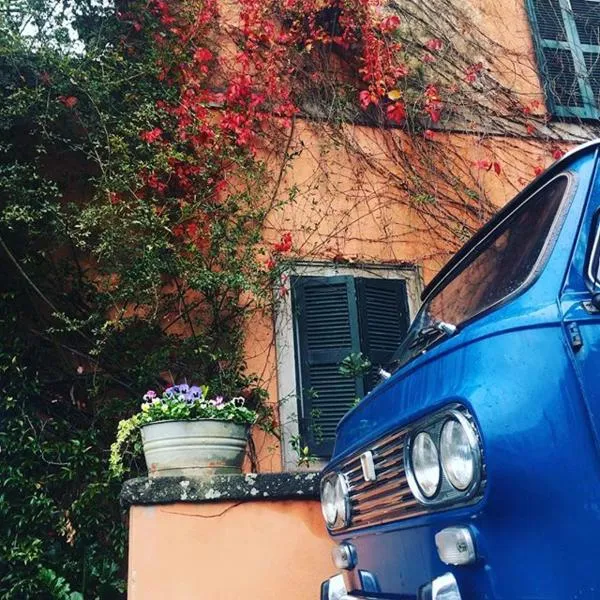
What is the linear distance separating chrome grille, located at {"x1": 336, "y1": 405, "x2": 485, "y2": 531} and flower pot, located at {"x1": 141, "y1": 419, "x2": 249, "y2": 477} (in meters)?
1.06

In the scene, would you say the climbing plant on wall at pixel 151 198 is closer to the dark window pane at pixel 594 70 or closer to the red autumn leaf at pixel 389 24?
the red autumn leaf at pixel 389 24

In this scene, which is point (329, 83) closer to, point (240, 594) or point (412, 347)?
point (412, 347)

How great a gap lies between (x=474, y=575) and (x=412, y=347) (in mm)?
1149

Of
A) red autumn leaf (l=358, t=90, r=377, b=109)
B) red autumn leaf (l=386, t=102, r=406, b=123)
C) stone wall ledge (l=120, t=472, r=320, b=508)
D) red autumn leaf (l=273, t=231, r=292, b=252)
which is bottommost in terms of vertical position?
stone wall ledge (l=120, t=472, r=320, b=508)

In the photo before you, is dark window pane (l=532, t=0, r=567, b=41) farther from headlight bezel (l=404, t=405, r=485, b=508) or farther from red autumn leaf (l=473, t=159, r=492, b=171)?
headlight bezel (l=404, t=405, r=485, b=508)

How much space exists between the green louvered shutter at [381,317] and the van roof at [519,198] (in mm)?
→ 1949

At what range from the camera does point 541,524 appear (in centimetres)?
155

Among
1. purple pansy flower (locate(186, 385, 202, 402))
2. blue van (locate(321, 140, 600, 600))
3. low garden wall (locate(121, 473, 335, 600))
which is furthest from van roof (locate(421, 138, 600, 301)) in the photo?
purple pansy flower (locate(186, 385, 202, 402))

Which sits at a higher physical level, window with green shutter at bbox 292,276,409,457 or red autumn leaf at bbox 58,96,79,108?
red autumn leaf at bbox 58,96,79,108

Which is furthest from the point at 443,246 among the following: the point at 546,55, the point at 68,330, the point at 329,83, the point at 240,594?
the point at 240,594

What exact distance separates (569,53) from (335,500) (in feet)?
18.3

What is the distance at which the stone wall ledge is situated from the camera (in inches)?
124

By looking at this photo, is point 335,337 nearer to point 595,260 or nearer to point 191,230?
point 191,230

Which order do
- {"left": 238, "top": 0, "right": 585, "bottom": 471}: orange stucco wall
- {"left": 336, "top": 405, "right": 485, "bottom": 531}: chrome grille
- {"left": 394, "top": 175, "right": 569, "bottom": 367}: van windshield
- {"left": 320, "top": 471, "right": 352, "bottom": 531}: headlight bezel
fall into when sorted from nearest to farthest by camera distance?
{"left": 336, "top": 405, "right": 485, "bottom": 531}: chrome grille < {"left": 394, "top": 175, "right": 569, "bottom": 367}: van windshield < {"left": 320, "top": 471, "right": 352, "bottom": 531}: headlight bezel < {"left": 238, "top": 0, "right": 585, "bottom": 471}: orange stucco wall
